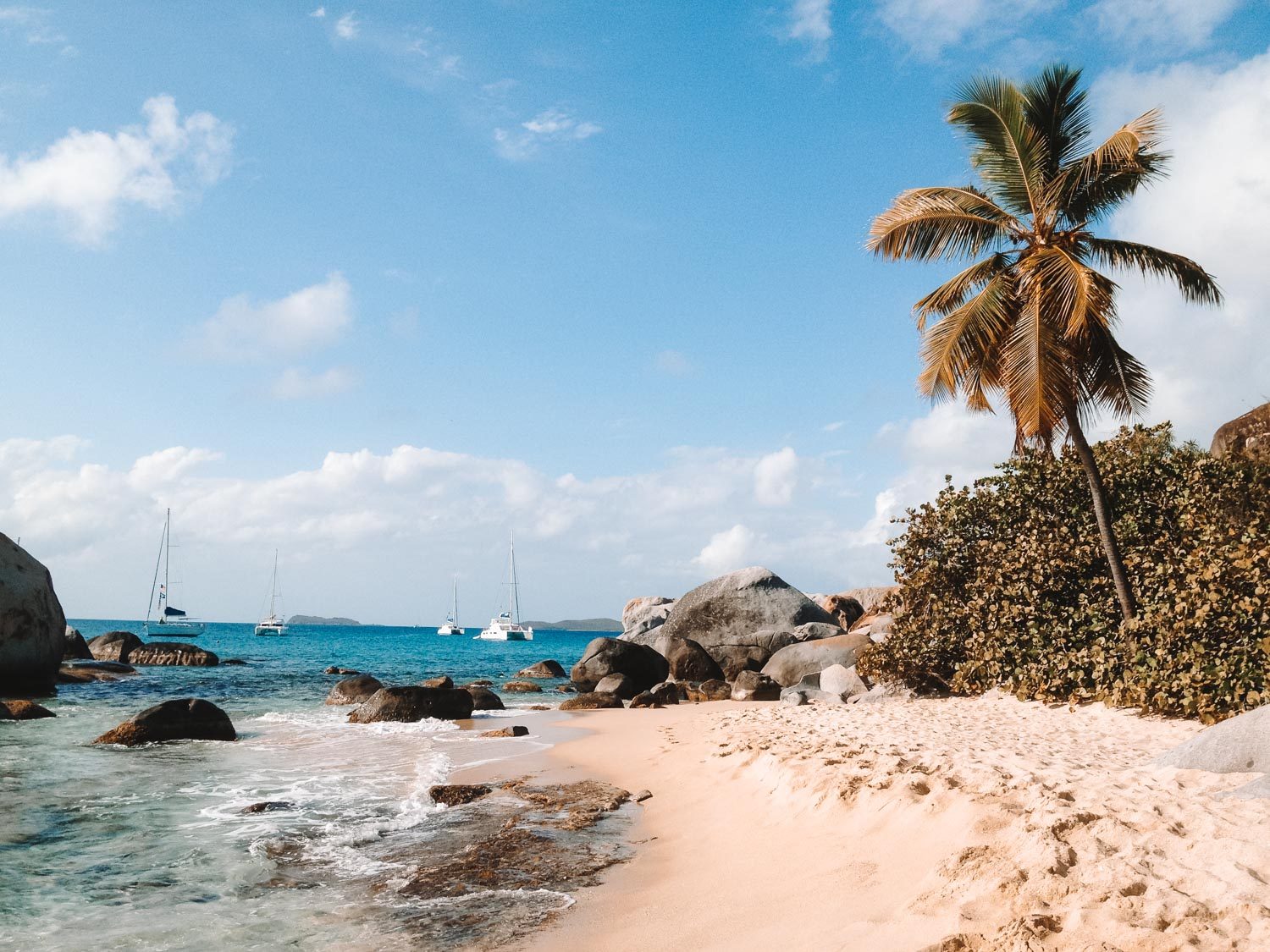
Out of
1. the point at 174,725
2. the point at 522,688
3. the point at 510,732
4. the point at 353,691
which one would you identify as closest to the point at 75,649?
the point at 353,691

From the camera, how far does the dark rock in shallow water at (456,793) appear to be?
32.0 feet

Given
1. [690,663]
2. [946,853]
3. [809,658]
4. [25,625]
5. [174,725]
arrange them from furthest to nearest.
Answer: [690,663]
[809,658]
[25,625]
[174,725]
[946,853]

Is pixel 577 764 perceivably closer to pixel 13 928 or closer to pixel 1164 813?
pixel 13 928

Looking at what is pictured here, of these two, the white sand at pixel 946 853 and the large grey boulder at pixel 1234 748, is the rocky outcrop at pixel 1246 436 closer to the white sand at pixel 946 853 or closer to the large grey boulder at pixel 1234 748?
the white sand at pixel 946 853

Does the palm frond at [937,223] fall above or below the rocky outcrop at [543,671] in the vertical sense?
above

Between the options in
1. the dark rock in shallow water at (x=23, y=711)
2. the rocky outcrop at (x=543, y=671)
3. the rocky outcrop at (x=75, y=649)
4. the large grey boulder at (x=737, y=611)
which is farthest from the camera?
the rocky outcrop at (x=75, y=649)

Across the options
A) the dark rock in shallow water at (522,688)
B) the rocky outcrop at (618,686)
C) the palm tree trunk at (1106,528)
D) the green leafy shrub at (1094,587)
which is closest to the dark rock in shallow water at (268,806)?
the green leafy shrub at (1094,587)

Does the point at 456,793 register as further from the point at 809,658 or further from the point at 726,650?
the point at 726,650

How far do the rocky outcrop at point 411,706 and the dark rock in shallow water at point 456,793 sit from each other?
8556mm

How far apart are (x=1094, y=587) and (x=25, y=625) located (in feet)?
91.0

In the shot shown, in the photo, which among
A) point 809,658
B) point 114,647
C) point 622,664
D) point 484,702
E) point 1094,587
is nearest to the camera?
point 1094,587

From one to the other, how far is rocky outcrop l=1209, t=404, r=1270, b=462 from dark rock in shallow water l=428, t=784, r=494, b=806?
1407cm

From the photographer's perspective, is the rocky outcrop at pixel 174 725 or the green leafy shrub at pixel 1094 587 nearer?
the green leafy shrub at pixel 1094 587

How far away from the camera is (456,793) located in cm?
1001
